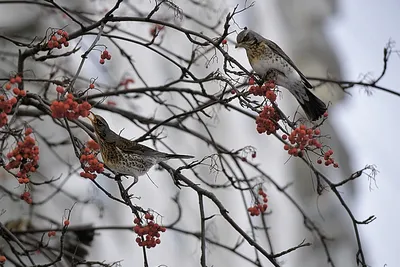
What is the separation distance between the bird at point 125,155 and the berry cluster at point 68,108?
6.9 inches

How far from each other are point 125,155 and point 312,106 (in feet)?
0.93

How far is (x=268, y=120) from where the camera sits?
2.31 feet

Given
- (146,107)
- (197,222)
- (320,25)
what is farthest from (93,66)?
(320,25)

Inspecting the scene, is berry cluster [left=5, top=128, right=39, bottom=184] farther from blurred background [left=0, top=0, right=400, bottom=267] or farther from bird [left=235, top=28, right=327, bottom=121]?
blurred background [left=0, top=0, right=400, bottom=267]

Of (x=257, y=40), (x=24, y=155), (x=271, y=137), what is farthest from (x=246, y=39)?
(x=271, y=137)

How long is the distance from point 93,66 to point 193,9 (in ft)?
1.05

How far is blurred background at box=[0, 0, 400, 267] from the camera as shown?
159 cm

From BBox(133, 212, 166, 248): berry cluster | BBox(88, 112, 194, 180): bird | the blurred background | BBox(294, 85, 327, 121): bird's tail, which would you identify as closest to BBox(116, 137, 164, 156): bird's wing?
BBox(88, 112, 194, 180): bird

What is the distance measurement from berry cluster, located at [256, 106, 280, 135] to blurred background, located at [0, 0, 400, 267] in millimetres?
680

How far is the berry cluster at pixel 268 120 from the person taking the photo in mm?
703

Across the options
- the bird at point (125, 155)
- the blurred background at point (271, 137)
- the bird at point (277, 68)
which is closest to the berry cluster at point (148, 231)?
the bird at point (125, 155)

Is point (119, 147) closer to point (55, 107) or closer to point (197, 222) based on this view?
point (55, 107)

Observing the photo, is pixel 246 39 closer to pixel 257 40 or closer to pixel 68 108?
pixel 257 40

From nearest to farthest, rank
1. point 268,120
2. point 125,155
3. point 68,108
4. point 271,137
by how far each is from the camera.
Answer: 1. point 68,108
2. point 268,120
3. point 125,155
4. point 271,137
